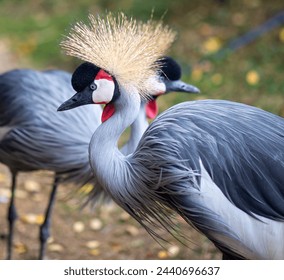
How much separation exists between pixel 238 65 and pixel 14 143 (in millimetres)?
2163

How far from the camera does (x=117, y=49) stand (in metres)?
2.22

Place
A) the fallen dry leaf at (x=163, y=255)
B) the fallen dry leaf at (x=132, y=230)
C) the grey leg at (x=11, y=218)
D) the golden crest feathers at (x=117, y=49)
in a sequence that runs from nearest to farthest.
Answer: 1. the golden crest feathers at (x=117, y=49)
2. the grey leg at (x=11, y=218)
3. the fallen dry leaf at (x=163, y=255)
4. the fallen dry leaf at (x=132, y=230)

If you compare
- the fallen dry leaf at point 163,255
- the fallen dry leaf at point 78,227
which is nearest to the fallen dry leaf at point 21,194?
the fallen dry leaf at point 78,227

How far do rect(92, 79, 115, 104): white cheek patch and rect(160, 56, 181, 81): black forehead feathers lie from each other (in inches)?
18.4

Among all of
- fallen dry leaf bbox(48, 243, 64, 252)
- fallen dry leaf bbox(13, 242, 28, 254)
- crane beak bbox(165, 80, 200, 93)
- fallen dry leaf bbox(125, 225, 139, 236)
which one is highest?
crane beak bbox(165, 80, 200, 93)

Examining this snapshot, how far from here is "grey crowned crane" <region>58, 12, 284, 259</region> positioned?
2.12 metres

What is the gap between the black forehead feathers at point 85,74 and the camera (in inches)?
88.1

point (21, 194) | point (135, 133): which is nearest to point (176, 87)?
point (135, 133)

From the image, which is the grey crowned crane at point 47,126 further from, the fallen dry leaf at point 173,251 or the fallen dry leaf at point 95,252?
the fallen dry leaf at point 173,251

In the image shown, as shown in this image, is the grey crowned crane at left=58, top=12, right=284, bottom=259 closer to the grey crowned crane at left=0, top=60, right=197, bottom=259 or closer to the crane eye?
the crane eye

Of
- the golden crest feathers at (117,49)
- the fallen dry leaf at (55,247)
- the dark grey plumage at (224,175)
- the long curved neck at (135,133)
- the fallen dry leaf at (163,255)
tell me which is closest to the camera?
the dark grey plumage at (224,175)

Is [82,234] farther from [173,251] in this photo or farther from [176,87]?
[176,87]

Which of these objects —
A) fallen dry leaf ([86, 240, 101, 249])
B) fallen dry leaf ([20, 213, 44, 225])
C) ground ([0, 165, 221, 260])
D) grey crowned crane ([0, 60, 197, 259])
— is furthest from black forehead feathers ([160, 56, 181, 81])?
fallen dry leaf ([20, 213, 44, 225])

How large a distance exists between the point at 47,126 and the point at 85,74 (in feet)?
2.08
